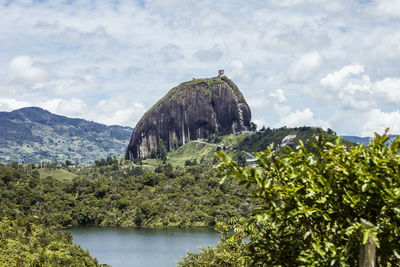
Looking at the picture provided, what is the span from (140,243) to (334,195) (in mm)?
84276

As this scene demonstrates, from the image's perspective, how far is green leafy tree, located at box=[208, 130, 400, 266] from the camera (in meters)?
6.16

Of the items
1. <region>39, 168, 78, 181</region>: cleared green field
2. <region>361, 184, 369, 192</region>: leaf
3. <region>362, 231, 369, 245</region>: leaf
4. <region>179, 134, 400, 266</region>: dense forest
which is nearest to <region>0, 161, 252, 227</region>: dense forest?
<region>39, 168, 78, 181</region>: cleared green field

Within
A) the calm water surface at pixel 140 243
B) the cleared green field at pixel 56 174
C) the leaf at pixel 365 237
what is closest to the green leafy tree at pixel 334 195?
the leaf at pixel 365 237

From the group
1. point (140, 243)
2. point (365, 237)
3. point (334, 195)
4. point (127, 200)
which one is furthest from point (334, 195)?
point (127, 200)

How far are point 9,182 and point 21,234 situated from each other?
7296cm

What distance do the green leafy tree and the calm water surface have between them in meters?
58.8

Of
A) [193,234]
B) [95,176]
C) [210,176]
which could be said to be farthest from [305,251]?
[95,176]

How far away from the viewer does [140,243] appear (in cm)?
8750

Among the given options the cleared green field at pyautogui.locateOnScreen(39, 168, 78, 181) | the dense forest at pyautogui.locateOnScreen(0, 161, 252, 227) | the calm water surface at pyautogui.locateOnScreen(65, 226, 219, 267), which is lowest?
the calm water surface at pyautogui.locateOnScreen(65, 226, 219, 267)

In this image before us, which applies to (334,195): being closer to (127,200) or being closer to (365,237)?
(365,237)

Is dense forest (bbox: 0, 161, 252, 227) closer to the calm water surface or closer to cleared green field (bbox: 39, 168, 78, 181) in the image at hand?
the calm water surface

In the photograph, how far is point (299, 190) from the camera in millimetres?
6453

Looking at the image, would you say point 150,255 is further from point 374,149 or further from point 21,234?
point 374,149

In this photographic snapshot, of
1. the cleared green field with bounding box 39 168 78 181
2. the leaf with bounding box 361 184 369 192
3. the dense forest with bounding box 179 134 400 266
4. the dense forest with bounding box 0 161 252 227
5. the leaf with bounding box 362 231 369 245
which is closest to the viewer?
the leaf with bounding box 362 231 369 245
